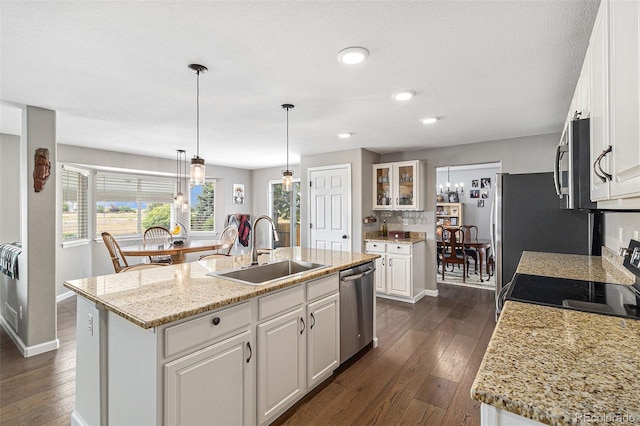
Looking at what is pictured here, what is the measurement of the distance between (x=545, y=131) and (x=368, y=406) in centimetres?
371

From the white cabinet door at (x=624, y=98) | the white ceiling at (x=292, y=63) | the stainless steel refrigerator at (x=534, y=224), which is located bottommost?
the stainless steel refrigerator at (x=534, y=224)

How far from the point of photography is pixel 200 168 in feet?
7.57

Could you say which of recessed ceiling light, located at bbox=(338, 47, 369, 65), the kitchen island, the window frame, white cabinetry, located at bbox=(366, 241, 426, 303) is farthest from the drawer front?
the window frame

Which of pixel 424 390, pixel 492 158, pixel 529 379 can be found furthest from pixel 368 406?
pixel 492 158

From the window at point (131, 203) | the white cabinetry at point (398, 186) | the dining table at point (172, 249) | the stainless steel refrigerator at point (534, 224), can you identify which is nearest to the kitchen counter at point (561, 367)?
the stainless steel refrigerator at point (534, 224)

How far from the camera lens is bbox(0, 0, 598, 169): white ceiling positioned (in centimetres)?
151

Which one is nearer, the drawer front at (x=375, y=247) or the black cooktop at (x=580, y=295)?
the black cooktop at (x=580, y=295)

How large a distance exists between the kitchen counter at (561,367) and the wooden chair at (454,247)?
14.3 feet

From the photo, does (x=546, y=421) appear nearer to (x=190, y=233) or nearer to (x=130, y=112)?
(x=130, y=112)

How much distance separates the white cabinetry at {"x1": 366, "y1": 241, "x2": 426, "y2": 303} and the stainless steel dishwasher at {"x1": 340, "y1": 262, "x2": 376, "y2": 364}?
1617 mm

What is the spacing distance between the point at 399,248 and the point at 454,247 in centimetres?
161

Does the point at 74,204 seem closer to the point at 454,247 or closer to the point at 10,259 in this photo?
the point at 10,259

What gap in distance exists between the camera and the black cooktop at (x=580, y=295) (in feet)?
4.09

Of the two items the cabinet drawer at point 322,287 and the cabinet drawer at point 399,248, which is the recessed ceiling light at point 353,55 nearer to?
the cabinet drawer at point 322,287
